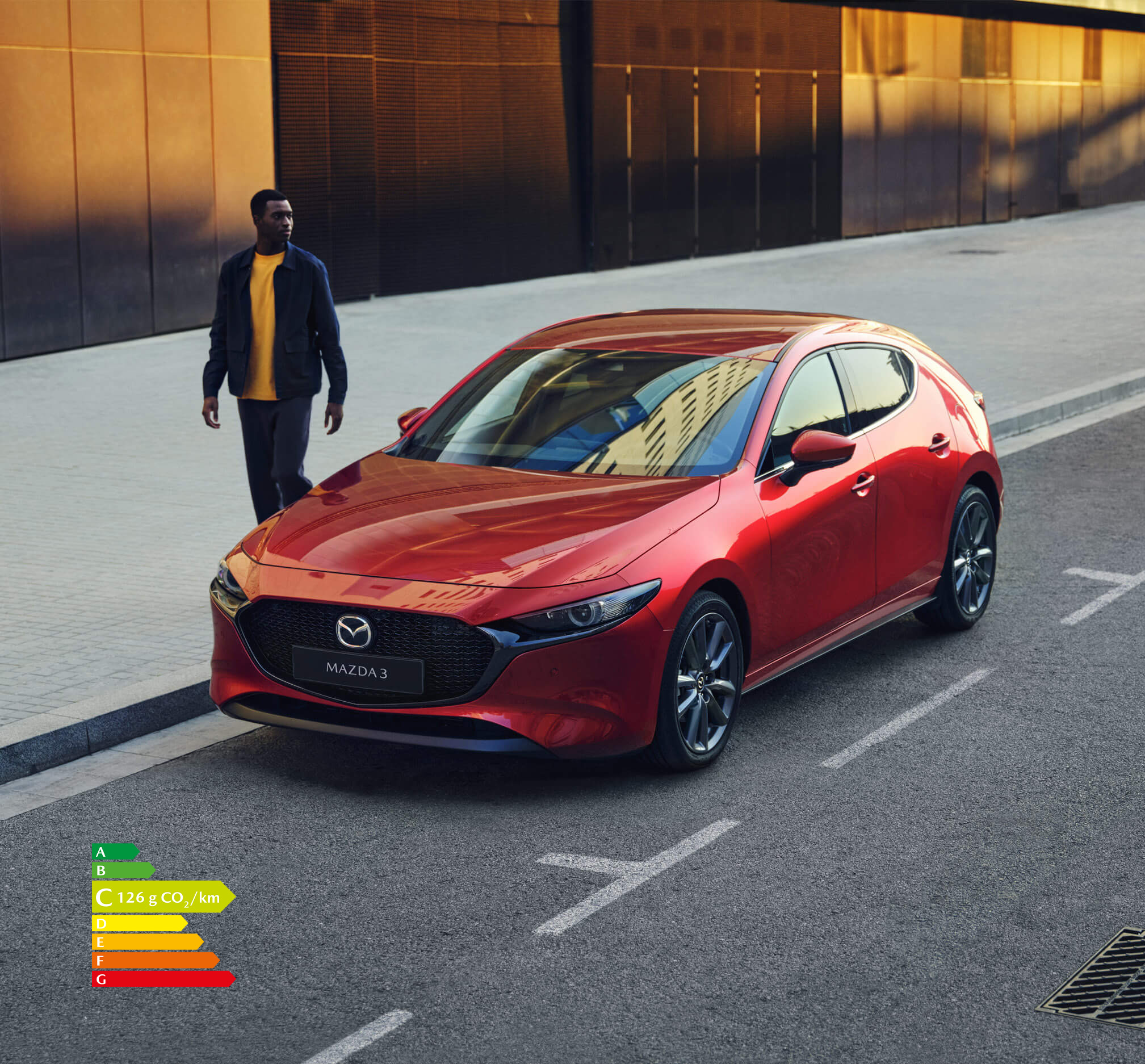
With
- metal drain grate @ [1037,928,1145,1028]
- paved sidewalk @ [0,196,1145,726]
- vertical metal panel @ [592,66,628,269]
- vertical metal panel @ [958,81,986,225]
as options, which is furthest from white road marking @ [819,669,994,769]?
vertical metal panel @ [958,81,986,225]

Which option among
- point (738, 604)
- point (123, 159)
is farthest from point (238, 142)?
point (738, 604)

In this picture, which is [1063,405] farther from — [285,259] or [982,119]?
[982,119]

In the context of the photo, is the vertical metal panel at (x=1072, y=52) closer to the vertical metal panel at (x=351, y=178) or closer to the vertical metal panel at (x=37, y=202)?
the vertical metal panel at (x=351, y=178)

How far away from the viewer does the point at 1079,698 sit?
7.12 m

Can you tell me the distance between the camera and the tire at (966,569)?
8.03 m

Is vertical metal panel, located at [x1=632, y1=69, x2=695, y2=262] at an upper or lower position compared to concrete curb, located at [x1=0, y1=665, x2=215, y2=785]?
upper

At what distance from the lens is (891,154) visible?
32719 millimetres

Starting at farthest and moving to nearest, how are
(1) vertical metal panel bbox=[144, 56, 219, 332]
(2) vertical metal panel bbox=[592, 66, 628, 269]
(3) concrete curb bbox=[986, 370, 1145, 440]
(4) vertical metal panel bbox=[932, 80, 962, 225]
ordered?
(4) vertical metal panel bbox=[932, 80, 962, 225], (2) vertical metal panel bbox=[592, 66, 628, 269], (1) vertical metal panel bbox=[144, 56, 219, 332], (3) concrete curb bbox=[986, 370, 1145, 440]

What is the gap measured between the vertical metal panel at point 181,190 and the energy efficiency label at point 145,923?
14.3 metres

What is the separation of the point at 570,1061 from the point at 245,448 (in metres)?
5.16

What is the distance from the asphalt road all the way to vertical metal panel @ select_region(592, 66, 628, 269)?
19121 millimetres

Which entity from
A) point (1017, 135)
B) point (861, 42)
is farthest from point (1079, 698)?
point (1017, 135)

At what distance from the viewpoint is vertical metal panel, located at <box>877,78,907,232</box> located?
32250 mm

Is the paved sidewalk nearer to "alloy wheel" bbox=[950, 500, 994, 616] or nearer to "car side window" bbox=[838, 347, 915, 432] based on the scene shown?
"car side window" bbox=[838, 347, 915, 432]
